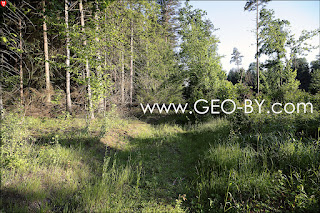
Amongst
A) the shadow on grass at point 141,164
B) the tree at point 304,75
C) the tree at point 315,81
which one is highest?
the tree at point 304,75

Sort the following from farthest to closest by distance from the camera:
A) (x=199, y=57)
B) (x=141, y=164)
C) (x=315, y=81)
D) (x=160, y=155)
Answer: (x=315, y=81) → (x=199, y=57) → (x=160, y=155) → (x=141, y=164)

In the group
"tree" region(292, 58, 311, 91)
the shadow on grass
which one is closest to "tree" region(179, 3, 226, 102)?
the shadow on grass

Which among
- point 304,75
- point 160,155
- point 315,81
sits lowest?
point 160,155

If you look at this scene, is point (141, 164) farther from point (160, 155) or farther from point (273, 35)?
point (273, 35)

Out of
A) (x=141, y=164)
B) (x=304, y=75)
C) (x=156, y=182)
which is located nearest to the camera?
(x=156, y=182)

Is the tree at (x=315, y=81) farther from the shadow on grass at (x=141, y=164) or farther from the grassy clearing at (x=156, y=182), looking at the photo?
the shadow on grass at (x=141, y=164)

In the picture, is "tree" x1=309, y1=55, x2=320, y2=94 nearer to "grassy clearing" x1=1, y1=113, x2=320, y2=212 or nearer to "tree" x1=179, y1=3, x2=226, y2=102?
"tree" x1=179, y1=3, x2=226, y2=102

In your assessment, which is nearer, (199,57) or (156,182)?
(156,182)

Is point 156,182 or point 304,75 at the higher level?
point 304,75

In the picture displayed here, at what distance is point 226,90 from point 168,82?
6.26 meters

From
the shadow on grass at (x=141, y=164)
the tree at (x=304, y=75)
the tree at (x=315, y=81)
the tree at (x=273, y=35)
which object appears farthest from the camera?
the tree at (x=304, y=75)

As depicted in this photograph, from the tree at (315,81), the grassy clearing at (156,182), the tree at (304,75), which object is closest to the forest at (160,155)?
the grassy clearing at (156,182)

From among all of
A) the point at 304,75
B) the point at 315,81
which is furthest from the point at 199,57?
the point at 304,75

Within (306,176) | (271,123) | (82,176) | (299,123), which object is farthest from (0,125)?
(299,123)
